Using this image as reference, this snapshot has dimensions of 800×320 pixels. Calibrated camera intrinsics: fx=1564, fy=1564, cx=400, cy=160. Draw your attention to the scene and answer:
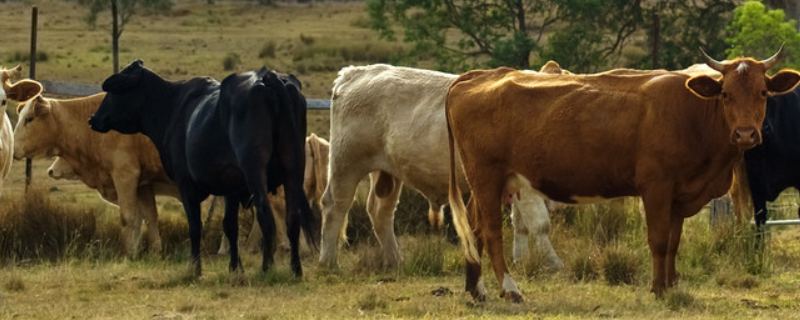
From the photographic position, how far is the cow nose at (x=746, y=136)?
10453mm

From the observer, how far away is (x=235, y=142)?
1289 cm

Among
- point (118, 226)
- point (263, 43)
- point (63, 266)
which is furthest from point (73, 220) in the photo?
point (263, 43)

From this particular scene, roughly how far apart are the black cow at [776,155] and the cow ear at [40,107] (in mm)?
7417

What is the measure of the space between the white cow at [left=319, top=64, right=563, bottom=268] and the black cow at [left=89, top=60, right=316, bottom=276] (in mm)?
700

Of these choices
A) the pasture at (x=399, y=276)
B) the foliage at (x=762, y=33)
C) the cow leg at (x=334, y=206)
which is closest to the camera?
the pasture at (x=399, y=276)

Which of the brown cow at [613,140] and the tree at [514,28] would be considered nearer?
the brown cow at [613,140]

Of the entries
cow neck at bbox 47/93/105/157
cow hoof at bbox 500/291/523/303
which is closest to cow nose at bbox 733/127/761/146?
cow hoof at bbox 500/291/523/303

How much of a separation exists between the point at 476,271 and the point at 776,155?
3752mm

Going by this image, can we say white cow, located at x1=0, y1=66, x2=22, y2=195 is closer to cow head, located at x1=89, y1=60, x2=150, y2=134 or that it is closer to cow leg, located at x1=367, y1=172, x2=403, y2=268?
cow head, located at x1=89, y1=60, x2=150, y2=134

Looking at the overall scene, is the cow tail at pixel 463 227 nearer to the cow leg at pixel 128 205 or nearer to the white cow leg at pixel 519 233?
the white cow leg at pixel 519 233

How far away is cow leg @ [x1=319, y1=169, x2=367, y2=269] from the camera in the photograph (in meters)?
14.0

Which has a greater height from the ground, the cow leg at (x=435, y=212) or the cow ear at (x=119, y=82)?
the cow ear at (x=119, y=82)

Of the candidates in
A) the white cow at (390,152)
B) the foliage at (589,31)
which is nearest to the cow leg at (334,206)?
the white cow at (390,152)

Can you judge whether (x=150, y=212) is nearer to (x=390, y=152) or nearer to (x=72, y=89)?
(x=72, y=89)
